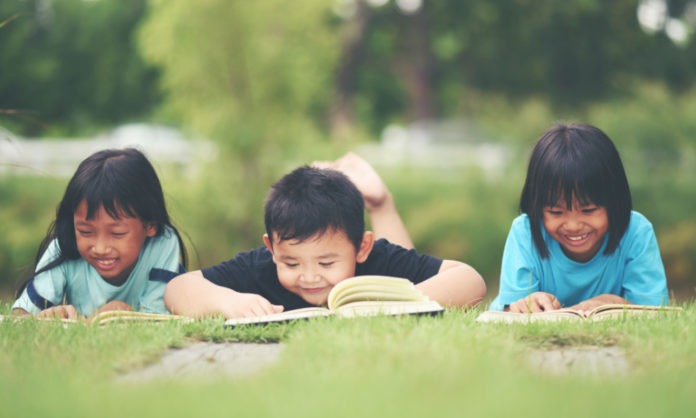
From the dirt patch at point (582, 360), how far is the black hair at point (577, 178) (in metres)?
1.03

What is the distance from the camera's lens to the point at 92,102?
30.2 meters

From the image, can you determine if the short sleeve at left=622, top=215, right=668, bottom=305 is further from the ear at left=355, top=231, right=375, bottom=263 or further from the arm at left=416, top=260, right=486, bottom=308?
the ear at left=355, top=231, right=375, bottom=263

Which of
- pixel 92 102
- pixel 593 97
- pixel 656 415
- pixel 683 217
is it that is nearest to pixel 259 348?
pixel 656 415

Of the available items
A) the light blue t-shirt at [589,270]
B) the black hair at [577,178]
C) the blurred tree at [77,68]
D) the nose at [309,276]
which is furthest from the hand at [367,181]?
the blurred tree at [77,68]

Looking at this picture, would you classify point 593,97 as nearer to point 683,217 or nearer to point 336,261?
point 683,217

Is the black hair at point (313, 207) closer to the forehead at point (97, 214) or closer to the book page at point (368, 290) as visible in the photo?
the book page at point (368, 290)

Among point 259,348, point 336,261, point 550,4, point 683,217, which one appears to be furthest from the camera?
point 550,4

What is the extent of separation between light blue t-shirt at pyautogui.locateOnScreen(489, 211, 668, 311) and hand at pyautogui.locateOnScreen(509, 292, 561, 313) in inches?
3.6

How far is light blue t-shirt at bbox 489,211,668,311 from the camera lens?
3822 millimetres

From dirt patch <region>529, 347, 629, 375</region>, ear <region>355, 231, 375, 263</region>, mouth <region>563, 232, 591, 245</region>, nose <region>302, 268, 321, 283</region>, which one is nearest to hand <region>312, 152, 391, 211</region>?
ear <region>355, 231, 375, 263</region>

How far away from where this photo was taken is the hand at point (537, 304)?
3.64 m

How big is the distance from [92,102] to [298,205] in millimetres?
28604

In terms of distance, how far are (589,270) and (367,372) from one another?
1998 mm

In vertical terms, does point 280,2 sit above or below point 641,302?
above
